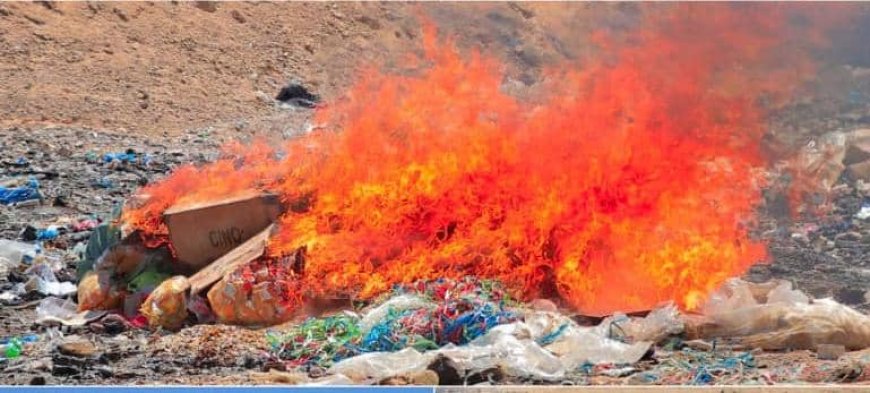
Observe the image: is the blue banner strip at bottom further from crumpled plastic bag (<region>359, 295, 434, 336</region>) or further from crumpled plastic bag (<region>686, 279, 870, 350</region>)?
crumpled plastic bag (<region>686, 279, 870, 350</region>)

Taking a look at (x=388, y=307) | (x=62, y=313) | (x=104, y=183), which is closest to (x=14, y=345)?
(x=62, y=313)

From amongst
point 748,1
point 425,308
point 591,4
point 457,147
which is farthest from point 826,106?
point 425,308

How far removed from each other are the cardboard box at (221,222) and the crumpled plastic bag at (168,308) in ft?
1.20

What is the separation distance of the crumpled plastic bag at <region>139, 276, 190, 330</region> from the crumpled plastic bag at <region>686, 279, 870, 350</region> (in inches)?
107

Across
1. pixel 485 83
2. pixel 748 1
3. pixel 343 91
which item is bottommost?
pixel 343 91

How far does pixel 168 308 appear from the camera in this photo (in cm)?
626

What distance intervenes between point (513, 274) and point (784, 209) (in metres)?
4.30

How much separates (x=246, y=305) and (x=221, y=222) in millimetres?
665

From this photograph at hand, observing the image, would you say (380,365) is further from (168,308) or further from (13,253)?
(13,253)

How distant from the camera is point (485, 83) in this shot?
8.23 m

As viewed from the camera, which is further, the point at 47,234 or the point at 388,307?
the point at 47,234

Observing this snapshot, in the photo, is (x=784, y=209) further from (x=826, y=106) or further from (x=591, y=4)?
(x=591, y=4)

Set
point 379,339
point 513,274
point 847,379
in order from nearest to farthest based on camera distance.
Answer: point 847,379 → point 379,339 → point 513,274

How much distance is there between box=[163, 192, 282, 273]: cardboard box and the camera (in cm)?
656
